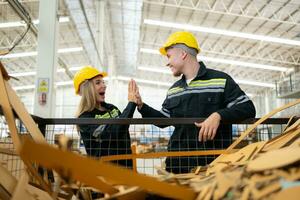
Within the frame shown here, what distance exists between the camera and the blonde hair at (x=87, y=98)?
2646 millimetres

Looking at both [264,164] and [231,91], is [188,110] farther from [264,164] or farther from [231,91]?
[264,164]

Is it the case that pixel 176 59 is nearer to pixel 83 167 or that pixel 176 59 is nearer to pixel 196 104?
pixel 196 104

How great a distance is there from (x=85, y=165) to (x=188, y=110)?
1732 mm

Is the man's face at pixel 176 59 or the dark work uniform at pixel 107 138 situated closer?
the dark work uniform at pixel 107 138

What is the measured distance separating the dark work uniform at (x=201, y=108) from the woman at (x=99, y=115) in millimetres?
244

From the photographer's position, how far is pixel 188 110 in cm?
234

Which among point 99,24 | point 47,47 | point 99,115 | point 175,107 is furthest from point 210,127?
point 99,24

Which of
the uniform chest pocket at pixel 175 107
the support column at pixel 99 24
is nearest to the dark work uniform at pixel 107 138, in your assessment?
the uniform chest pocket at pixel 175 107

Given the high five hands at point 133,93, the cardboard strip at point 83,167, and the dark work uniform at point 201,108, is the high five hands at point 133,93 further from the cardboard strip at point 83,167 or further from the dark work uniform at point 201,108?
the cardboard strip at point 83,167

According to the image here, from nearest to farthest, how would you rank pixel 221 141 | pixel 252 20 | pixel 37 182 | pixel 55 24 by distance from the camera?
pixel 37 182, pixel 221 141, pixel 55 24, pixel 252 20

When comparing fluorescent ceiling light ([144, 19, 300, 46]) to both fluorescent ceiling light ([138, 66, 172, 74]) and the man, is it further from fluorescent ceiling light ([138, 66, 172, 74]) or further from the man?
the man

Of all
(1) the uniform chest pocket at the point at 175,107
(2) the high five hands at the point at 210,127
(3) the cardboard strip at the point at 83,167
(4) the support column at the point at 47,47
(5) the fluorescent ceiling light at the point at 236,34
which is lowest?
(3) the cardboard strip at the point at 83,167

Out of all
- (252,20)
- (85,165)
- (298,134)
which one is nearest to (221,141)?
(298,134)

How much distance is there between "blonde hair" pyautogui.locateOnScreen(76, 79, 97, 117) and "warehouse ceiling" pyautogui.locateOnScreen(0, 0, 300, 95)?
4.26m
